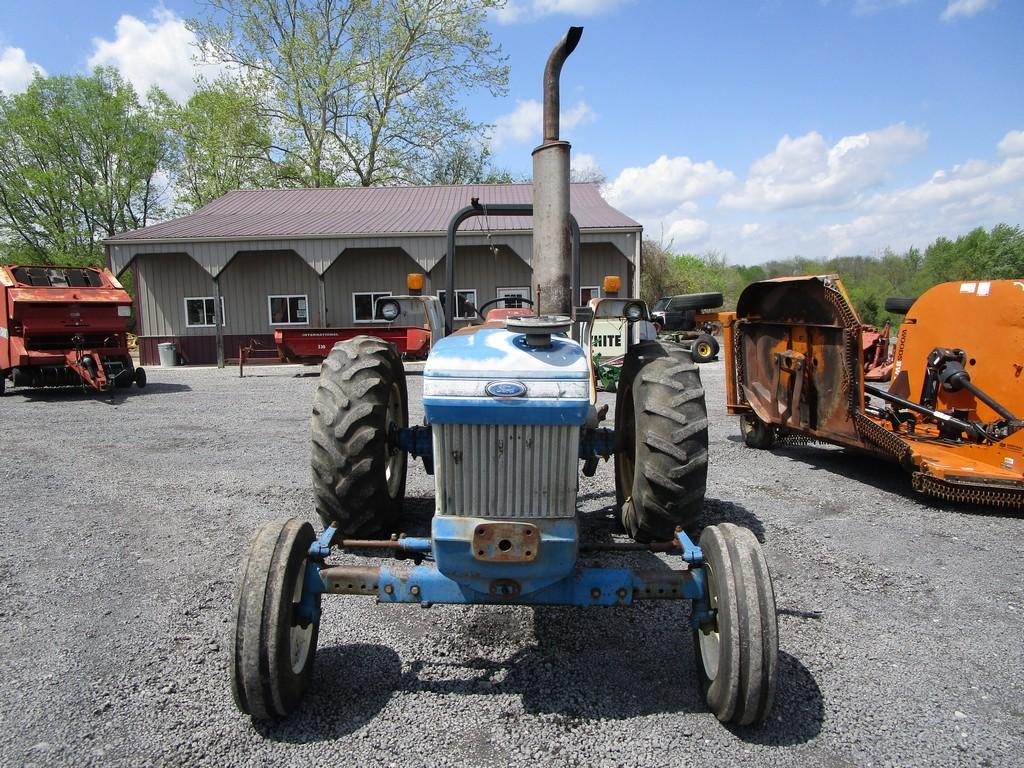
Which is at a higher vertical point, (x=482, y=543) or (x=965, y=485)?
(x=482, y=543)

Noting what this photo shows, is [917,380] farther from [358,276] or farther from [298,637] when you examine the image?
[358,276]

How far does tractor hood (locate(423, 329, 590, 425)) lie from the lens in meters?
2.43

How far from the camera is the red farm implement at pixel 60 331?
10.8 meters

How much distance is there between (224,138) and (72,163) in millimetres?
14423

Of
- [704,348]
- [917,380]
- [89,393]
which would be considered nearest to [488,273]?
[704,348]

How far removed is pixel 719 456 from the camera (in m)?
6.58

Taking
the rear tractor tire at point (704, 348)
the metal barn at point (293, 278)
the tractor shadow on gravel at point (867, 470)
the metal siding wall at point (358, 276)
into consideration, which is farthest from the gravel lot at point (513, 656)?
the metal siding wall at point (358, 276)

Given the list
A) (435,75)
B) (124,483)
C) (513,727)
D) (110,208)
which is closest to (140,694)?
(513,727)

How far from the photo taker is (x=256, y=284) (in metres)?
19.8


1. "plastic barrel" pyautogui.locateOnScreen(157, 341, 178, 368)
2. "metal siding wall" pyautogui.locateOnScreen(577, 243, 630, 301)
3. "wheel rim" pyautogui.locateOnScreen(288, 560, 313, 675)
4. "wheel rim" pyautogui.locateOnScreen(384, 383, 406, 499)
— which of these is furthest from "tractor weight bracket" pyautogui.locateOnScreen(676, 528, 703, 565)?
"plastic barrel" pyautogui.locateOnScreen(157, 341, 178, 368)

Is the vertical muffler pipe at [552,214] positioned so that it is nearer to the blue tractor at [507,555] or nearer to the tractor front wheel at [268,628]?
the blue tractor at [507,555]

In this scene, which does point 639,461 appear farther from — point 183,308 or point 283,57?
point 283,57

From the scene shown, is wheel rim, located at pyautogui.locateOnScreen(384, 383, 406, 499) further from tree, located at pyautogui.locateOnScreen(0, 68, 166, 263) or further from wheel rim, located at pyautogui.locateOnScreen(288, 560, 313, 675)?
tree, located at pyautogui.locateOnScreen(0, 68, 166, 263)

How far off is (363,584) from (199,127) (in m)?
38.1
